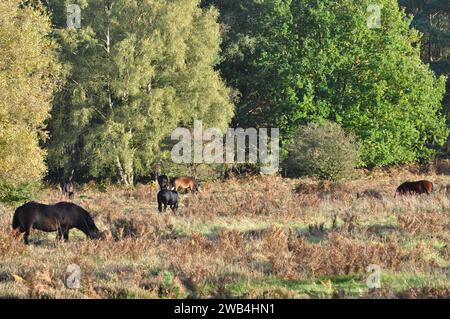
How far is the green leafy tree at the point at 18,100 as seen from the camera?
20516mm

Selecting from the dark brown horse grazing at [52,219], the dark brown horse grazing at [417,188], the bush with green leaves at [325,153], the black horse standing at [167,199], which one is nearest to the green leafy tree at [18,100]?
the black horse standing at [167,199]

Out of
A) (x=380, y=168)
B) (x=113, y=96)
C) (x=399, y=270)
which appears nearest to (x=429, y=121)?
(x=380, y=168)

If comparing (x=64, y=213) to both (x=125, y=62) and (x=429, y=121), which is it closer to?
(x=125, y=62)

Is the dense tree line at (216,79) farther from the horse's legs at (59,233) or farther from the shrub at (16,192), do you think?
the horse's legs at (59,233)

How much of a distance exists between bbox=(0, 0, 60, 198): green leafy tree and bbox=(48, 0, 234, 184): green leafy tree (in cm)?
1036

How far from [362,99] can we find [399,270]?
26662mm

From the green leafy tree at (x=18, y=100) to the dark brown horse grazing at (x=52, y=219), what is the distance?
656cm

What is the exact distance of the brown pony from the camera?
1059 inches

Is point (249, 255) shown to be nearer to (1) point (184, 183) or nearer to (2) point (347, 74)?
(1) point (184, 183)

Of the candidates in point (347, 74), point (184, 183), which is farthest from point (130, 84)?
point (347, 74)

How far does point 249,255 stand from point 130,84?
876 inches

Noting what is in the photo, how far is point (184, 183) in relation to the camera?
27.3 m

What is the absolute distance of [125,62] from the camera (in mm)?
32906

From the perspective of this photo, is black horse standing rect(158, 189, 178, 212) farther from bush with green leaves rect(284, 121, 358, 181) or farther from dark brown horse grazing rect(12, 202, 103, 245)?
bush with green leaves rect(284, 121, 358, 181)
